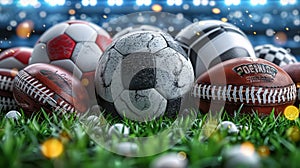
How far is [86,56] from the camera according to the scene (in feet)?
7.66

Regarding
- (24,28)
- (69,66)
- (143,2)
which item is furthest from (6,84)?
(24,28)

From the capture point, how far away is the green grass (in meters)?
0.97

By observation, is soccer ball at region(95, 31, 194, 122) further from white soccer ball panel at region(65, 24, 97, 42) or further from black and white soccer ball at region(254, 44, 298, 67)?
black and white soccer ball at region(254, 44, 298, 67)

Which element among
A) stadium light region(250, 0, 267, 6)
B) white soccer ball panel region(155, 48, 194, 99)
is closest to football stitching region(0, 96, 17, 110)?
white soccer ball panel region(155, 48, 194, 99)

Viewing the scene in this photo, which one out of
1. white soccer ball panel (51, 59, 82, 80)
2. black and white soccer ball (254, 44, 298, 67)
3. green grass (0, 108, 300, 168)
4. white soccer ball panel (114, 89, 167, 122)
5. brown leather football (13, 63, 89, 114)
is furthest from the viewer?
black and white soccer ball (254, 44, 298, 67)

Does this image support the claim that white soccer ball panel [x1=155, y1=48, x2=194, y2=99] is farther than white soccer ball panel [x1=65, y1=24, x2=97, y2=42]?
No

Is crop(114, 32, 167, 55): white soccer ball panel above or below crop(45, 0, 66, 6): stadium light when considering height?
below

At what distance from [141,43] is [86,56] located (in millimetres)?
497

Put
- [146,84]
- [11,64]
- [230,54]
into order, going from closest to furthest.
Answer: [146,84] → [230,54] → [11,64]

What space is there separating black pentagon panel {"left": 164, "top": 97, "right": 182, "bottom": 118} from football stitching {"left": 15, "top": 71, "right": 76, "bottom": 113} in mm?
441

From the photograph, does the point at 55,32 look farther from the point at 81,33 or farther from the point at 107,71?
the point at 107,71

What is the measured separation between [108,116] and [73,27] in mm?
814

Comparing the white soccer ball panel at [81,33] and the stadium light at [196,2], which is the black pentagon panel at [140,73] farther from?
the stadium light at [196,2]

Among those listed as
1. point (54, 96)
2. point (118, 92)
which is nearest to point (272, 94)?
point (118, 92)
